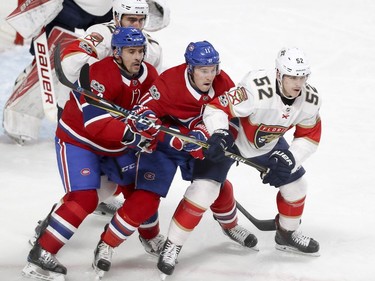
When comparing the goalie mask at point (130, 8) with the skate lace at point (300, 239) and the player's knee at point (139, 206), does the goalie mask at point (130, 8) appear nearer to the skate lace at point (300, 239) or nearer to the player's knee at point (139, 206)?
the player's knee at point (139, 206)

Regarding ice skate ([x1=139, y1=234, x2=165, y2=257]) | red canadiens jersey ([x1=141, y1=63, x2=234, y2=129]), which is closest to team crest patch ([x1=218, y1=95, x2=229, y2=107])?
red canadiens jersey ([x1=141, y1=63, x2=234, y2=129])

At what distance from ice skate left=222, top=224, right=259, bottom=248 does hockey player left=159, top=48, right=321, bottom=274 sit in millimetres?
229

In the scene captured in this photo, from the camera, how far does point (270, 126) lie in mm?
3615

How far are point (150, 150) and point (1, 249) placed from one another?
0.82 m

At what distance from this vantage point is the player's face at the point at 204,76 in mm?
3537

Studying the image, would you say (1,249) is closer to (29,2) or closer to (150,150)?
(150,150)

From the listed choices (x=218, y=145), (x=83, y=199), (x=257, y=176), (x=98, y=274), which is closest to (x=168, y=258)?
(x=98, y=274)

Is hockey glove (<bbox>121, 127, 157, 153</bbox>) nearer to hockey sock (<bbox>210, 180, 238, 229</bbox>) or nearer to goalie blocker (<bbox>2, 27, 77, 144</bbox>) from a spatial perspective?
hockey sock (<bbox>210, 180, 238, 229</bbox>)

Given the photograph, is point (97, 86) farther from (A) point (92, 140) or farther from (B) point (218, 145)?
(B) point (218, 145)

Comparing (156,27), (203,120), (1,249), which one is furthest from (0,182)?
(203,120)

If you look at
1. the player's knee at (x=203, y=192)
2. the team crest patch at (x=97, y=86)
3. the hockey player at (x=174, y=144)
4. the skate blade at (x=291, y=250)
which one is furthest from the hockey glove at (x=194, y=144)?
the skate blade at (x=291, y=250)

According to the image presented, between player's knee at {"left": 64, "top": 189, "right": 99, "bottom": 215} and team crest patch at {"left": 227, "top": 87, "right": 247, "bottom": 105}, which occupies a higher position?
team crest patch at {"left": 227, "top": 87, "right": 247, "bottom": 105}

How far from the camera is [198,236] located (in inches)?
163

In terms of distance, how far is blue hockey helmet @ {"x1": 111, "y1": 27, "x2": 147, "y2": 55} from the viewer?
353 cm
